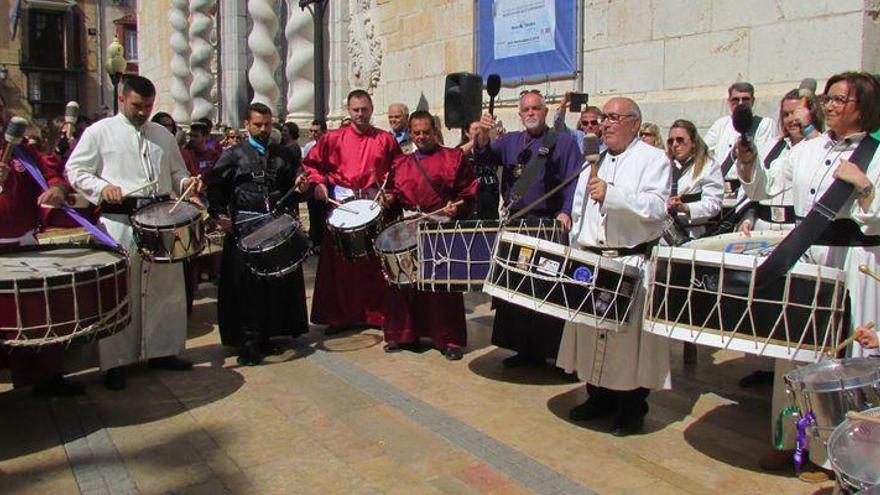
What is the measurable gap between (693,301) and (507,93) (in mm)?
7285

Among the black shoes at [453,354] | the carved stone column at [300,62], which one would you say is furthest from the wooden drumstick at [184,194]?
the carved stone column at [300,62]

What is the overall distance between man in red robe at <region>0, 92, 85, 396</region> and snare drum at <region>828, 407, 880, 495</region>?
13.2 feet

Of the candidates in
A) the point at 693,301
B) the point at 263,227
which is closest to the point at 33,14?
the point at 263,227

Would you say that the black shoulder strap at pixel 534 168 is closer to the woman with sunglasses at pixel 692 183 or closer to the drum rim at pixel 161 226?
the woman with sunglasses at pixel 692 183

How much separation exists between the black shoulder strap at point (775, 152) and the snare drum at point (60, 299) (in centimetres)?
411

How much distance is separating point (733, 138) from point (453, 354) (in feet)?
9.02

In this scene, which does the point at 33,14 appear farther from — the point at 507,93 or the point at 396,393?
the point at 396,393

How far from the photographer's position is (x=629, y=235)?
417cm

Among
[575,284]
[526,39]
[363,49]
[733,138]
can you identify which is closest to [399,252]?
[575,284]

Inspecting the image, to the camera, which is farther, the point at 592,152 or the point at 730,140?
the point at 730,140

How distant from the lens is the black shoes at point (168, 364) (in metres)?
5.53

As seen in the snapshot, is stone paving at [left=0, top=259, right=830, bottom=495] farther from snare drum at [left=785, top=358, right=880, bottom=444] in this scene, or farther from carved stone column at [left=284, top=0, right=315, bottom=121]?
carved stone column at [left=284, top=0, right=315, bottom=121]

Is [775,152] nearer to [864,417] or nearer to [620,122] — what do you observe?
[620,122]

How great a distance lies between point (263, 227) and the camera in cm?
550
